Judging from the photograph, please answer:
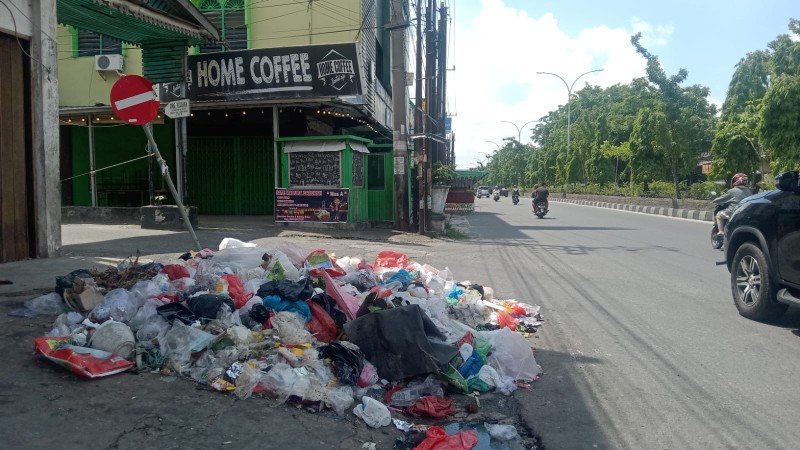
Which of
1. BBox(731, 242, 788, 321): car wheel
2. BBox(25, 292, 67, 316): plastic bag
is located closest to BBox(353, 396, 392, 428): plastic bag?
BBox(25, 292, 67, 316): plastic bag

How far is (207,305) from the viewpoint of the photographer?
15.3 ft

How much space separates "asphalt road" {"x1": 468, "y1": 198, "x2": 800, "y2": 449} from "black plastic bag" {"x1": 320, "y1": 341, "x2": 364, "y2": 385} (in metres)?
1.17

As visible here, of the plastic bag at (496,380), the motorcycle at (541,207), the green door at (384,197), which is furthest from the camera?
the motorcycle at (541,207)

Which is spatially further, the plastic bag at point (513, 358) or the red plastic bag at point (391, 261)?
the red plastic bag at point (391, 261)

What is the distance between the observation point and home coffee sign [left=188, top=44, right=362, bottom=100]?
14.1 m

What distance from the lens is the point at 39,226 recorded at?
24.8ft

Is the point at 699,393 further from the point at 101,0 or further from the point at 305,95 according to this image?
the point at 305,95

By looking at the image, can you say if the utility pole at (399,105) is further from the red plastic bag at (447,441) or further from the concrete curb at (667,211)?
the concrete curb at (667,211)

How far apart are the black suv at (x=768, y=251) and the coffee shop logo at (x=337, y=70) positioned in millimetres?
9549

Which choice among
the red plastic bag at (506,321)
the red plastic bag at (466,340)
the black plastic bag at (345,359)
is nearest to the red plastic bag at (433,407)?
the black plastic bag at (345,359)

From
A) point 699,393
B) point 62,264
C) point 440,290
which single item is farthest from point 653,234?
point 62,264

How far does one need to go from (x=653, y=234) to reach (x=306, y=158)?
391 inches

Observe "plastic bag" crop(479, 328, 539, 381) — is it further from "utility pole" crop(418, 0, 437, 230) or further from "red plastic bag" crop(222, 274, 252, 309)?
"utility pole" crop(418, 0, 437, 230)

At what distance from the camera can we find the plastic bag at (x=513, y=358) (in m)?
4.53
